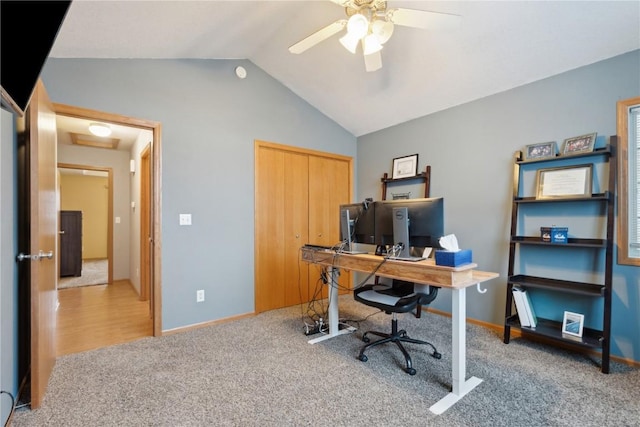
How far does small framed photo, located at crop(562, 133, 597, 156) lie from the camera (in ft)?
7.54

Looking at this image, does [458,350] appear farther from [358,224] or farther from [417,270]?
[358,224]

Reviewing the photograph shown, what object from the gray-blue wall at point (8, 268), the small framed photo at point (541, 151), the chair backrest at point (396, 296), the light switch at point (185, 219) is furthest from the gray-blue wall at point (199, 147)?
the small framed photo at point (541, 151)

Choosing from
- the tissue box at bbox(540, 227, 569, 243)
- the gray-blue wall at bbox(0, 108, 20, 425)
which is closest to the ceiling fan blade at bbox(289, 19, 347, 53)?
the gray-blue wall at bbox(0, 108, 20, 425)

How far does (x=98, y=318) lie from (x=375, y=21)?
3941 mm

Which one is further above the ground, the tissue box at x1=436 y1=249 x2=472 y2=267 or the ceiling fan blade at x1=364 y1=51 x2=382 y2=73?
the ceiling fan blade at x1=364 y1=51 x2=382 y2=73

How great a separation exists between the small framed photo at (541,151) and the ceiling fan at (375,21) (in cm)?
145

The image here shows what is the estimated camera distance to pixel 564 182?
96.1 inches

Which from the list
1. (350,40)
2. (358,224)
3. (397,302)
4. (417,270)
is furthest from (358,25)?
(397,302)

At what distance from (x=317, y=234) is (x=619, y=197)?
294 cm

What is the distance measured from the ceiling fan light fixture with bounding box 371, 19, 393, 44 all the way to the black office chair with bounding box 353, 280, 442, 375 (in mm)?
1861

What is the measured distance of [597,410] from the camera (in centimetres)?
168

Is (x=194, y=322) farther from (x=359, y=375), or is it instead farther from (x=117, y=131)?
(x=117, y=131)

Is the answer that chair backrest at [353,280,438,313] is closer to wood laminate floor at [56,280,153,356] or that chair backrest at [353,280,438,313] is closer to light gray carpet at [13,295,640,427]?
light gray carpet at [13,295,640,427]

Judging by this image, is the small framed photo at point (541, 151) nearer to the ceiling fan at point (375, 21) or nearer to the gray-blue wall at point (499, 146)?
the gray-blue wall at point (499, 146)
